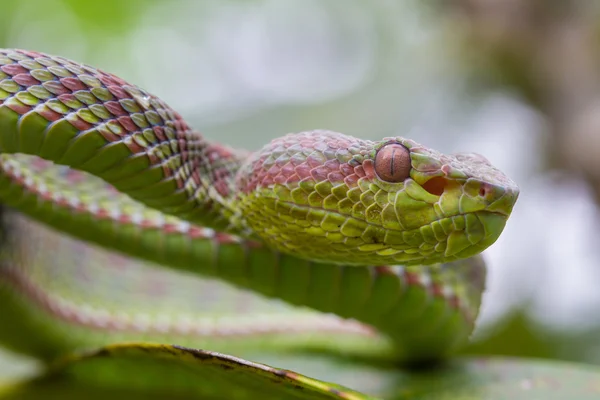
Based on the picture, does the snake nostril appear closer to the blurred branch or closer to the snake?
the snake

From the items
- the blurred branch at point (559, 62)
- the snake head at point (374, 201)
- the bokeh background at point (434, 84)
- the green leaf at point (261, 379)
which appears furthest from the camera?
the blurred branch at point (559, 62)

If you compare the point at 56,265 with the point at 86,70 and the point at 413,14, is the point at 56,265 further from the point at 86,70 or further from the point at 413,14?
the point at 413,14

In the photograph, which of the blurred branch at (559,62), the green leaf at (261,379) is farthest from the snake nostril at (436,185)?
the blurred branch at (559,62)

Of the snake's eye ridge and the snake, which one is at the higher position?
the snake's eye ridge

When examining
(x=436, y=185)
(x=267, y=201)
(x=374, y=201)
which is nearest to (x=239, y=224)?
(x=267, y=201)

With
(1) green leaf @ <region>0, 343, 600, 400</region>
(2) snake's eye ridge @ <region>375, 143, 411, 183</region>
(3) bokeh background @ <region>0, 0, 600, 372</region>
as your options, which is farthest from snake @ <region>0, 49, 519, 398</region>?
(3) bokeh background @ <region>0, 0, 600, 372</region>

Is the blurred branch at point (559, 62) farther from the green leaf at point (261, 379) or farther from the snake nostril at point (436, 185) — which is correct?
the snake nostril at point (436, 185)

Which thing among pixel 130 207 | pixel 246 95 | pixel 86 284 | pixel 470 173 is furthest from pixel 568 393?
pixel 246 95
